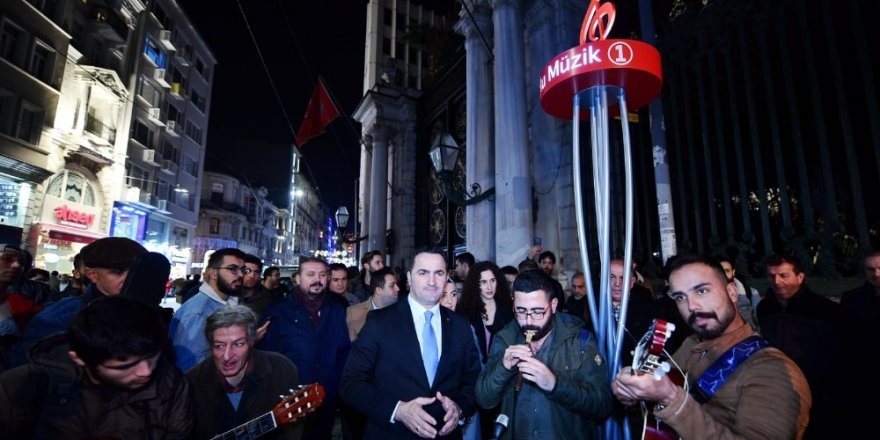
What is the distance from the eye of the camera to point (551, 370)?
2.47 meters

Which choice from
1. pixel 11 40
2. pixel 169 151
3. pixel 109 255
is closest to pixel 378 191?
pixel 109 255

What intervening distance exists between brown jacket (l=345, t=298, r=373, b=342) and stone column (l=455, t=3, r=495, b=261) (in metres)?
4.89

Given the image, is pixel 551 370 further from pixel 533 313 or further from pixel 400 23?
A: pixel 400 23

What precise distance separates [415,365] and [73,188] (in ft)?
89.4

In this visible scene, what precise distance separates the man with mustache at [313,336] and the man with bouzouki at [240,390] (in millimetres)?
1108

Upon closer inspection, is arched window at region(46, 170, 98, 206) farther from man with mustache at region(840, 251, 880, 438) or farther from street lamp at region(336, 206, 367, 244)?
man with mustache at region(840, 251, 880, 438)

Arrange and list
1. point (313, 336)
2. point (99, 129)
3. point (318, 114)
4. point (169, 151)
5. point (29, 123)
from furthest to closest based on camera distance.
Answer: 1. point (169, 151)
2. point (99, 129)
3. point (29, 123)
4. point (318, 114)
5. point (313, 336)

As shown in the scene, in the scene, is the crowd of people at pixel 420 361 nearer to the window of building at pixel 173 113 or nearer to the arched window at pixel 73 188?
the arched window at pixel 73 188

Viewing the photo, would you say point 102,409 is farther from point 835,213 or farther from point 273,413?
point 835,213

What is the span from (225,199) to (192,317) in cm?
4815

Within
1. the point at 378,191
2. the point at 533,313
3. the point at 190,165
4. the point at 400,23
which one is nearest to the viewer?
the point at 533,313

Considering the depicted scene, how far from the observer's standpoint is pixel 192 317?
11.0ft

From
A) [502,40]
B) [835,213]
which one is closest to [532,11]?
[502,40]

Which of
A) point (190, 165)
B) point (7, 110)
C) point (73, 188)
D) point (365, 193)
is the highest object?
point (190, 165)
